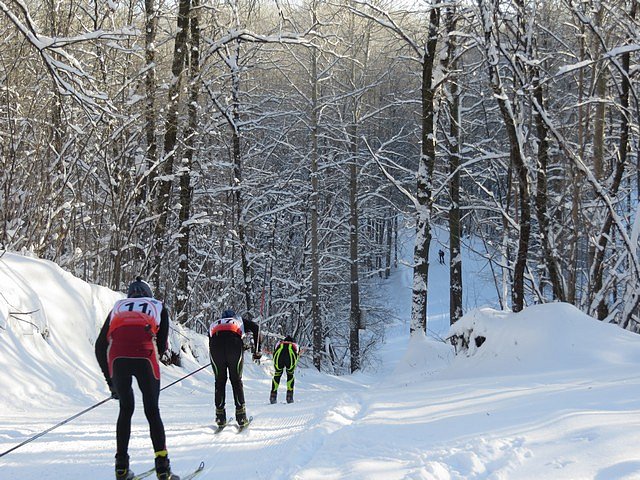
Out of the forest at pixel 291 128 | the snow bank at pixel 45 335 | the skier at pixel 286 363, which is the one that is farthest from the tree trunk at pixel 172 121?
the skier at pixel 286 363

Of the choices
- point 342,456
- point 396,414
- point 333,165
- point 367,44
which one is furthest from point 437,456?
point 367,44

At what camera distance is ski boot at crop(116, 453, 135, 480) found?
4645 mm

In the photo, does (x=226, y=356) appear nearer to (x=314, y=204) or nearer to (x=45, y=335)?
(x=45, y=335)

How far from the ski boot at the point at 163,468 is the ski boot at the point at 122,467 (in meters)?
0.22

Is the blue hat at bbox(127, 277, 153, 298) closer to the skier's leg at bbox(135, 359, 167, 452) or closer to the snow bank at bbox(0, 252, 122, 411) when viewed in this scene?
the skier's leg at bbox(135, 359, 167, 452)

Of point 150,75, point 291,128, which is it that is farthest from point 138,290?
point 291,128

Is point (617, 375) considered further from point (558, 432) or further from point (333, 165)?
point (333, 165)

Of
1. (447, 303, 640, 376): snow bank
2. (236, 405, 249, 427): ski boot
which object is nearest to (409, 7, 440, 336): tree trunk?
(447, 303, 640, 376): snow bank

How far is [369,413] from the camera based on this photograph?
7203mm

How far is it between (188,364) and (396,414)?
7735 mm

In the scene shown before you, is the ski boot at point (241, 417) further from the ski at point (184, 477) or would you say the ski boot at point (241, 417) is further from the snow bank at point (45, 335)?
the snow bank at point (45, 335)

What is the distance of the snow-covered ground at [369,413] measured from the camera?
449cm

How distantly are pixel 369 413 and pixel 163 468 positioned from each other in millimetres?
3079

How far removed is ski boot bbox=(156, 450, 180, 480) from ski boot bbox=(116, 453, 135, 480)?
221 millimetres
